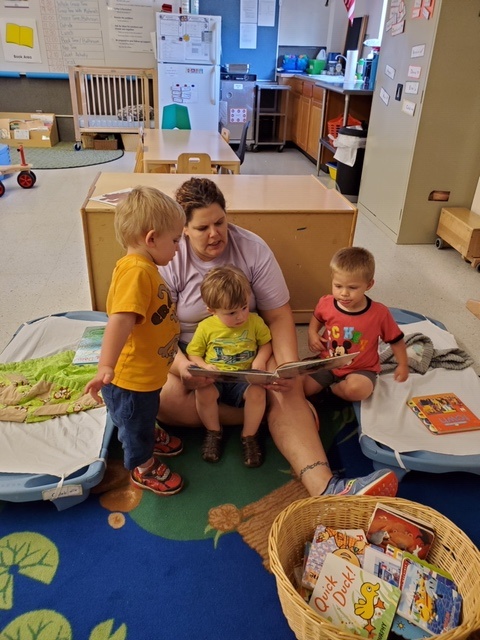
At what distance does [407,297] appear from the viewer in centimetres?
289

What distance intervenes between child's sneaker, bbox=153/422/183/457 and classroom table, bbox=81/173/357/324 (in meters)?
0.84

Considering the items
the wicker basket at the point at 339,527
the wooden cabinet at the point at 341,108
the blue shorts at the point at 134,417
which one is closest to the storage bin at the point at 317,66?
the wooden cabinet at the point at 341,108

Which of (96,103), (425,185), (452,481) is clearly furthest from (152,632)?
(96,103)

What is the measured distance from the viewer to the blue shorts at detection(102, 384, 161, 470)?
1.33 meters

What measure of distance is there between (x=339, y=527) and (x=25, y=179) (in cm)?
438

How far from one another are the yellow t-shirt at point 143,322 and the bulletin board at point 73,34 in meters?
6.04

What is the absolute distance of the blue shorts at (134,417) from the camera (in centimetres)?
133

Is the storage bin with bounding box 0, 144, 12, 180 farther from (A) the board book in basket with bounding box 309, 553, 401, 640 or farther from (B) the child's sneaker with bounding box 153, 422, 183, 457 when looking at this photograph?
(A) the board book in basket with bounding box 309, 553, 401, 640

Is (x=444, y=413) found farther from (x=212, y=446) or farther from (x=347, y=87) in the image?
(x=347, y=87)

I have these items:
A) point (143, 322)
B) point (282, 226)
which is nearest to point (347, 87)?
point (282, 226)

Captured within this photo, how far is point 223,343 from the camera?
1.61m

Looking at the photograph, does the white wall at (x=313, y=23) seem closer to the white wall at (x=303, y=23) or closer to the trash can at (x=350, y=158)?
the white wall at (x=303, y=23)

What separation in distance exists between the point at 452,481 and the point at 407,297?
1451mm

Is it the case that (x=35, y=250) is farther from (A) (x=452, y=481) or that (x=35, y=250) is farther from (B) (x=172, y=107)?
(A) (x=452, y=481)
